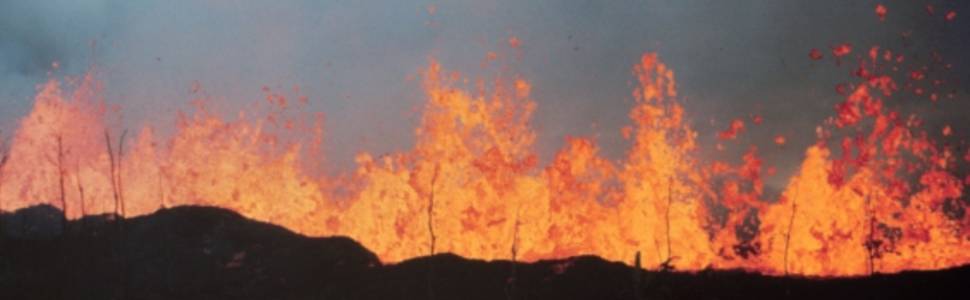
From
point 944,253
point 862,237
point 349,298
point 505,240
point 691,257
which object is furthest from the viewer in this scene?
point 505,240

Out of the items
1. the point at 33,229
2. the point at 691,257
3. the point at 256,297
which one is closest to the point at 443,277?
the point at 256,297

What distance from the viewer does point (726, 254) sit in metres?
64.1

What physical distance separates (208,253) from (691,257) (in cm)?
3867

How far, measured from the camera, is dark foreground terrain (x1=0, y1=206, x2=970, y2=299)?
42.0 meters

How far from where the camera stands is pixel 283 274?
51469 millimetres

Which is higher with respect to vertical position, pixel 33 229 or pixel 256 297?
pixel 33 229

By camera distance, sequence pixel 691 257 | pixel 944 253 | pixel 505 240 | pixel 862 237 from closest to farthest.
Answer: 1. pixel 944 253
2. pixel 862 237
3. pixel 691 257
4. pixel 505 240

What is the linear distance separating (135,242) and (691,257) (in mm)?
44660

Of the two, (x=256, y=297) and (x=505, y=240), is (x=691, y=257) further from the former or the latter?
(x=256, y=297)

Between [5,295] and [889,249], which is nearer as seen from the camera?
[5,295]

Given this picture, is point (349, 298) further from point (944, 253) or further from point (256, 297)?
point (944, 253)

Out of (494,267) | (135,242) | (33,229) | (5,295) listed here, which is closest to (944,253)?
(494,267)

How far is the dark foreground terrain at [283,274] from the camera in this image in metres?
42.0

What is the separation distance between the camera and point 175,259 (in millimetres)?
53062
